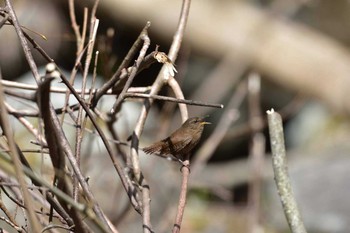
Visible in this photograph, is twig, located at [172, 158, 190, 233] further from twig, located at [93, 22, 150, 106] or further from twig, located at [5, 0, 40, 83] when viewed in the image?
twig, located at [5, 0, 40, 83]

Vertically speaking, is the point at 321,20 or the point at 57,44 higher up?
the point at 321,20

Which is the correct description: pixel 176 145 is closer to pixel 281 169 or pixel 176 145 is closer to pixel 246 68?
pixel 281 169

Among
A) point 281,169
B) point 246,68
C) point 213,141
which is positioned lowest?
point 281,169

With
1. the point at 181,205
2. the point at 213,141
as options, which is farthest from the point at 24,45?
the point at 213,141

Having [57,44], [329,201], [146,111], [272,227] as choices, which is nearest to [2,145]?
[146,111]

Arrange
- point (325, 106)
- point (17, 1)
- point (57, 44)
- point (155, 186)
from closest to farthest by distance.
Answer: point (155, 186) < point (17, 1) < point (57, 44) < point (325, 106)

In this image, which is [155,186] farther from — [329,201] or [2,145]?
[2,145]
